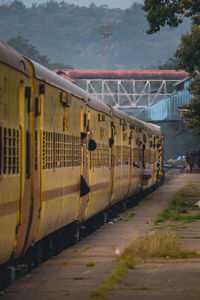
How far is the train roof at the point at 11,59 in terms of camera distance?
8.02m

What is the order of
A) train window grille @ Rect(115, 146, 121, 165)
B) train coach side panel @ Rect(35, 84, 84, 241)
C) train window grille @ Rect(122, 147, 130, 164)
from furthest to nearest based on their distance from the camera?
train window grille @ Rect(122, 147, 130, 164) → train window grille @ Rect(115, 146, 121, 165) → train coach side panel @ Rect(35, 84, 84, 241)

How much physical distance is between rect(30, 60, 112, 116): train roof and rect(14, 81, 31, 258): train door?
870 millimetres

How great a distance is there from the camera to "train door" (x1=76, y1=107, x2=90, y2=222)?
14111 millimetres

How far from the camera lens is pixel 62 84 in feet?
39.4

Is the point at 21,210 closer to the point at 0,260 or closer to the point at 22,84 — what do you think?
the point at 0,260

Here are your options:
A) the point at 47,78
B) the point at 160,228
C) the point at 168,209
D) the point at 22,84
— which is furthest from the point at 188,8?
the point at 22,84

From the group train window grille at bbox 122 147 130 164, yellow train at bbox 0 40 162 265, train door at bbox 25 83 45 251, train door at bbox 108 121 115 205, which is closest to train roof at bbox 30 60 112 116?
yellow train at bbox 0 40 162 265

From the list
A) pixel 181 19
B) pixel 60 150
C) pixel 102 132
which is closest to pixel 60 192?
pixel 60 150

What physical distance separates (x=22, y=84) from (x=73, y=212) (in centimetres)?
488

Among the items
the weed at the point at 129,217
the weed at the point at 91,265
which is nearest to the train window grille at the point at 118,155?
the weed at the point at 129,217

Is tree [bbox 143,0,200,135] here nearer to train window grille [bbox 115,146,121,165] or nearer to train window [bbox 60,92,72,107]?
train window grille [bbox 115,146,121,165]

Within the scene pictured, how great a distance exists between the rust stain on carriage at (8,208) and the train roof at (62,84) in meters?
2.12

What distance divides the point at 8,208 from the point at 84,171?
6529 mm

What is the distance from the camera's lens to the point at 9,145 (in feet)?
26.8
